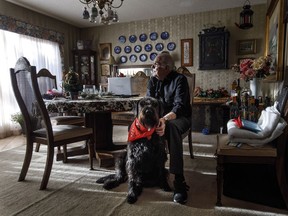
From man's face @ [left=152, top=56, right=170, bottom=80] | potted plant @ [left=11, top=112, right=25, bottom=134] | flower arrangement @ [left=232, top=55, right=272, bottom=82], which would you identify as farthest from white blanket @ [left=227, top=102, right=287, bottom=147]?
potted plant @ [left=11, top=112, right=25, bottom=134]

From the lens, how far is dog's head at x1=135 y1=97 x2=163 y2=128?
5.02 ft

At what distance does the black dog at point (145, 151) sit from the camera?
5.13 ft

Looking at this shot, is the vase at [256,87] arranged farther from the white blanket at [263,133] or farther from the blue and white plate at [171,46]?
the blue and white plate at [171,46]

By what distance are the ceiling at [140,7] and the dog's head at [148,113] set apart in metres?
3.15

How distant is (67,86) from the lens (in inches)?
86.7

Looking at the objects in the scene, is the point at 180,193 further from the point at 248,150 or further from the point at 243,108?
the point at 243,108

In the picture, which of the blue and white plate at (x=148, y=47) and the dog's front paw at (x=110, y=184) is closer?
the dog's front paw at (x=110, y=184)

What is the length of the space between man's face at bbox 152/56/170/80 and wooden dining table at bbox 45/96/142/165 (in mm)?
280

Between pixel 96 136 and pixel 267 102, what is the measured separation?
1.86 m

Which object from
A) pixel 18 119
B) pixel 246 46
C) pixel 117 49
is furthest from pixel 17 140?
pixel 246 46

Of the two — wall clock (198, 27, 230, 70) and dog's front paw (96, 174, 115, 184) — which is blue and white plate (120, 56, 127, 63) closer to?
wall clock (198, 27, 230, 70)

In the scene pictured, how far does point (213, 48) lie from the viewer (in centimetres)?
471

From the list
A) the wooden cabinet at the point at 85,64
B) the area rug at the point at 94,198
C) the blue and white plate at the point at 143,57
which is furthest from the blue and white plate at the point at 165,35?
the area rug at the point at 94,198

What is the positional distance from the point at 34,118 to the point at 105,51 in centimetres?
417
